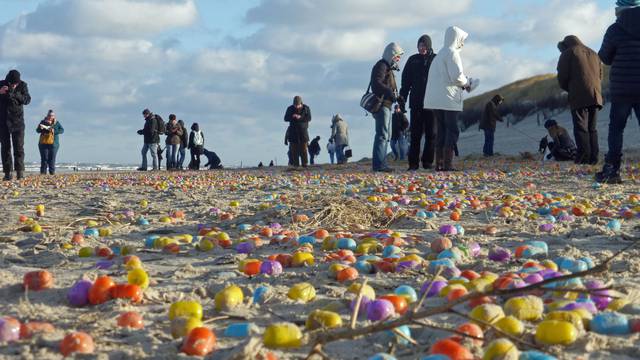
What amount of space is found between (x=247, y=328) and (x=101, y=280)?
26.7 inches

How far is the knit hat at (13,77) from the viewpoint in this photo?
10227 mm

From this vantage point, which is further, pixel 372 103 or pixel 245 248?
pixel 372 103

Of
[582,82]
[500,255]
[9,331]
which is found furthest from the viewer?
[582,82]

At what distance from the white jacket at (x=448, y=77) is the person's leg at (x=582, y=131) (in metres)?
1.87

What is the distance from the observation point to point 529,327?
1.92 meters

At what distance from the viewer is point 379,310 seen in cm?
204

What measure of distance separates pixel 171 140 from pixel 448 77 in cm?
1226

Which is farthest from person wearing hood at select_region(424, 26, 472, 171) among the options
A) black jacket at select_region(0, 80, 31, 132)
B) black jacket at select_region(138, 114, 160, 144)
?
black jacket at select_region(138, 114, 160, 144)

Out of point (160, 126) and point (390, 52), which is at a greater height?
point (390, 52)

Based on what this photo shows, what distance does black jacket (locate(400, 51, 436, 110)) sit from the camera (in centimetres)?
1003

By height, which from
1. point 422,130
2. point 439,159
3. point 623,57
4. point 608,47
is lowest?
point 439,159

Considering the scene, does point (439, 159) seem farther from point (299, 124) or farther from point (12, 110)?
point (12, 110)

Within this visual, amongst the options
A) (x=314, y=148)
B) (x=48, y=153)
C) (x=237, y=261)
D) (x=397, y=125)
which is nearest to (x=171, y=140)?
(x=48, y=153)

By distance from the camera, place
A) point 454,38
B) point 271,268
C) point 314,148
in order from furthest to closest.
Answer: point 314,148 < point 454,38 < point 271,268
